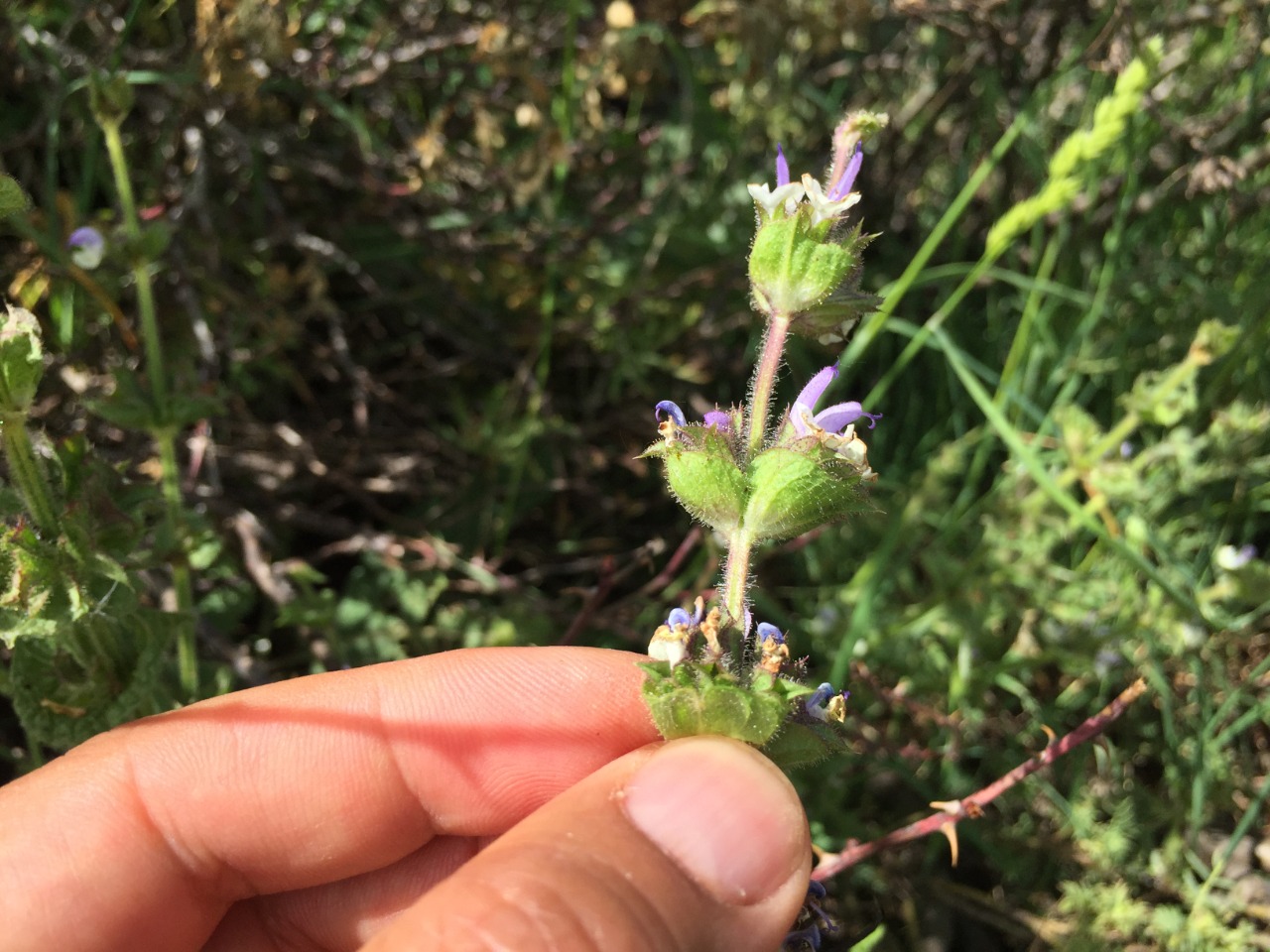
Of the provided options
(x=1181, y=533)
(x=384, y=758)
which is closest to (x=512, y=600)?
(x=384, y=758)

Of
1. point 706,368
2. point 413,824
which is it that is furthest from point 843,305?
point 706,368

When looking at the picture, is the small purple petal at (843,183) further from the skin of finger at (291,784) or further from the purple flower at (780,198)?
the skin of finger at (291,784)

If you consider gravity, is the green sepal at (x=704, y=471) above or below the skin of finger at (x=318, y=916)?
above

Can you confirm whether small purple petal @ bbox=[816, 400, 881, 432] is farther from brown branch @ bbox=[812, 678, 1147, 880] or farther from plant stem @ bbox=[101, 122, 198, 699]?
plant stem @ bbox=[101, 122, 198, 699]

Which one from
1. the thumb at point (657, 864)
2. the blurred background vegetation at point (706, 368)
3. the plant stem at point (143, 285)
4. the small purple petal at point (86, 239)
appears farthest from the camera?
the blurred background vegetation at point (706, 368)

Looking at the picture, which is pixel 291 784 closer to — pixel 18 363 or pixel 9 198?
pixel 18 363

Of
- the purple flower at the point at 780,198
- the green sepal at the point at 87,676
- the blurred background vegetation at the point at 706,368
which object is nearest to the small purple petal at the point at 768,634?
the purple flower at the point at 780,198

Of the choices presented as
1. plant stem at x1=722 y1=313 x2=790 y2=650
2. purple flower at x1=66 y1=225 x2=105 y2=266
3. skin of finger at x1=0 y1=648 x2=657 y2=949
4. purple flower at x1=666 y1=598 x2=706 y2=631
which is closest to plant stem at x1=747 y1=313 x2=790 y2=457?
plant stem at x1=722 y1=313 x2=790 y2=650
